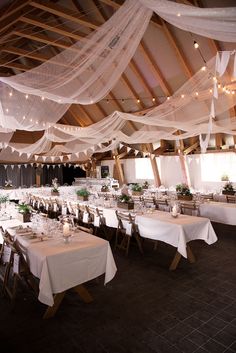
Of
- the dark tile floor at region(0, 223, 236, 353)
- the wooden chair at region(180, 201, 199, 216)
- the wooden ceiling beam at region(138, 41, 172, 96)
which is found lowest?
the dark tile floor at region(0, 223, 236, 353)

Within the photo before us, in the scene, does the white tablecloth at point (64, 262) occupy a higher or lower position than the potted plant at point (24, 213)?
lower

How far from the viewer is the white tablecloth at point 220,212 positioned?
6.57 meters

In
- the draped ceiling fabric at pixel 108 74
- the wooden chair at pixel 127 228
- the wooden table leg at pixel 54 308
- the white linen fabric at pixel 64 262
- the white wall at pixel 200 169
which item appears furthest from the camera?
the white wall at pixel 200 169

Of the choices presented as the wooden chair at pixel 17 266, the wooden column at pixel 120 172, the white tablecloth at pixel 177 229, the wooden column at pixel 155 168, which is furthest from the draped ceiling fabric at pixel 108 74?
the wooden column at pixel 120 172

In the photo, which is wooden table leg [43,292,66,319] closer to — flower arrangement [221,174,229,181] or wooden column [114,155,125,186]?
flower arrangement [221,174,229,181]

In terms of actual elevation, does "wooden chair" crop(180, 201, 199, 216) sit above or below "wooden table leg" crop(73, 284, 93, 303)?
above

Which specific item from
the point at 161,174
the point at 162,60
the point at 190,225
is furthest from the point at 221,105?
the point at 161,174

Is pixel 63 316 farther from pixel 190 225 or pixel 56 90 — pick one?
pixel 56 90

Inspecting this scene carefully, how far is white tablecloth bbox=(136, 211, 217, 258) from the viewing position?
470 cm

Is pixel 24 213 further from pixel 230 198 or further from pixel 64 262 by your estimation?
pixel 230 198

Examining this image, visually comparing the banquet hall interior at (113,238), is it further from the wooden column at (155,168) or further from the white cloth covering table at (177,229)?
the wooden column at (155,168)

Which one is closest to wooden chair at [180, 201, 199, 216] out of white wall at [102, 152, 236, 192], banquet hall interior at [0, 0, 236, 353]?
banquet hall interior at [0, 0, 236, 353]

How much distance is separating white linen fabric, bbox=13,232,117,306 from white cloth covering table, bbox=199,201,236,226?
403 centimetres

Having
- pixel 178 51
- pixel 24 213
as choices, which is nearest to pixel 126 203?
pixel 24 213
